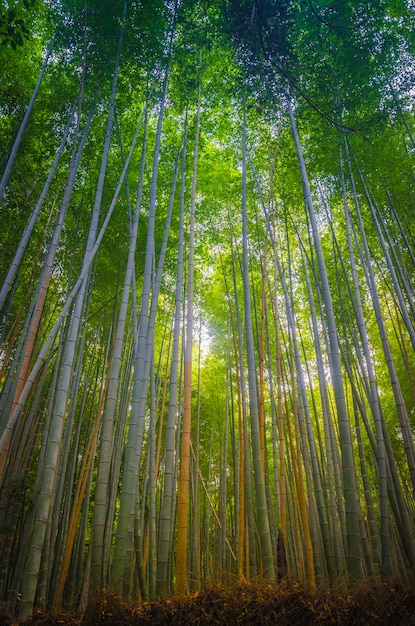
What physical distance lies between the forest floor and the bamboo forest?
0.74ft

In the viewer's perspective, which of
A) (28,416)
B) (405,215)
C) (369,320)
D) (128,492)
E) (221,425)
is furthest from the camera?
(221,425)

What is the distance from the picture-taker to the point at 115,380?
10.6 ft

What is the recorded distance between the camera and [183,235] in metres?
4.01

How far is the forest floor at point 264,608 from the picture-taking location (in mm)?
2008

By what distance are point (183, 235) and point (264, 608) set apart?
3101 millimetres

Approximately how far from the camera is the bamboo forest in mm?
2961

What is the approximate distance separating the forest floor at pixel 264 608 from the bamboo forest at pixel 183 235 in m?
0.23

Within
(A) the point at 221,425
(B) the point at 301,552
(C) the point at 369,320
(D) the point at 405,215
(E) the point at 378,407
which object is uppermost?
(D) the point at 405,215

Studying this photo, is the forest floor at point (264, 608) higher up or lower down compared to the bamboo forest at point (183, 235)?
lower down

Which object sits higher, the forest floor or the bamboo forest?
the bamboo forest

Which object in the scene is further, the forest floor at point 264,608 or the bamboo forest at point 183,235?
the bamboo forest at point 183,235

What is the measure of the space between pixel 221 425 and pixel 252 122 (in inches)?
245

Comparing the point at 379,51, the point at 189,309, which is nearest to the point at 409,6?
the point at 379,51

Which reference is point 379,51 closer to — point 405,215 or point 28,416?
point 405,215
